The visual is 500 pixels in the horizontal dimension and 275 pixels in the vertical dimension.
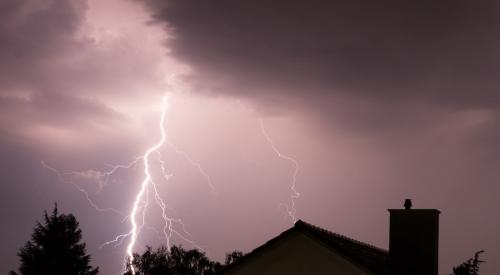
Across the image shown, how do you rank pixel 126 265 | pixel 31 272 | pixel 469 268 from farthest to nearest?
pixel 126 265 → pixel 31 272 → pixel 469 268

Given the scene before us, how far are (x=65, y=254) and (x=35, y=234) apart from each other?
6.15ft

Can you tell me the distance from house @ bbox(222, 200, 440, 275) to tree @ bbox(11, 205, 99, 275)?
18.9 m

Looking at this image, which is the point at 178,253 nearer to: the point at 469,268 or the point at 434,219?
the point at 469,268

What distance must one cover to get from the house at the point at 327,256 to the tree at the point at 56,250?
1889 centimetres

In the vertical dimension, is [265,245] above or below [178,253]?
below

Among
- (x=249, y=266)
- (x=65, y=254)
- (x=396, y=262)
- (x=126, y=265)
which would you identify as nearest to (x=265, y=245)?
(x=249, y=266)

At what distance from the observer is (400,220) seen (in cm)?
1738

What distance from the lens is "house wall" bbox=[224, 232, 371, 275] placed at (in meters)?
13.2

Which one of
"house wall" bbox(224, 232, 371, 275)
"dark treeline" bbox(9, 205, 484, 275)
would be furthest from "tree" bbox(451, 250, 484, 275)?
"house wall" bbox(224, 232, 371, 275)

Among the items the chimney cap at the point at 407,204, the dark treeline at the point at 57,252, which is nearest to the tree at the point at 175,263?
the dark treeline at the point at 57,252

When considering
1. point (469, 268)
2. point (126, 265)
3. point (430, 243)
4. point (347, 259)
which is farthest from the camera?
point (126, 265)

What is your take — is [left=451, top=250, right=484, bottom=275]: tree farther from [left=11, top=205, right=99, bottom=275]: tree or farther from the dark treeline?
[left=11, top=205, right=99, bottom=275]: tree

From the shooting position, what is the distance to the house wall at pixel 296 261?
43.3 ft

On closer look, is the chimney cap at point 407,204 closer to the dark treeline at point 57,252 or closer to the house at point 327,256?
the house at point 327,256
